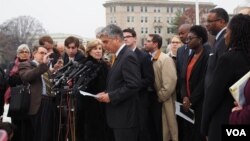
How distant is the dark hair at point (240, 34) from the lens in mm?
3984

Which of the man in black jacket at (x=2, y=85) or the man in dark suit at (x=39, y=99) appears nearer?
the man in dark suit at (x=39, y=99)

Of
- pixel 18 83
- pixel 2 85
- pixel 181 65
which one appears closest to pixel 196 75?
pixel 181 65

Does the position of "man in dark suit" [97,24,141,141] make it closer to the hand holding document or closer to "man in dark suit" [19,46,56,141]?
"man in dark suit" [19,46,56,141]

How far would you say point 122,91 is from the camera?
516cm

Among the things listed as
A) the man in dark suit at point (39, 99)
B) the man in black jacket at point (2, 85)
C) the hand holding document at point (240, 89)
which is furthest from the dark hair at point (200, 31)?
the man in black jacket at point (2, 85)

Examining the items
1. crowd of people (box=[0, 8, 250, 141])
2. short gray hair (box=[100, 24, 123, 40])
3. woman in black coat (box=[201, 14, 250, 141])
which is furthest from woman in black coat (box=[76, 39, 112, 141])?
woman in black coat (box=[201, 14, 250, 141])

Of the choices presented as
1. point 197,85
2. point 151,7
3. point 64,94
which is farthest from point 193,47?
point 151,7

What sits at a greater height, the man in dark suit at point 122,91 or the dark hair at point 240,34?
the dark hair at point 240,34

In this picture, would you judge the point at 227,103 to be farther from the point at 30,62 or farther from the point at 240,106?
the point at 30,62

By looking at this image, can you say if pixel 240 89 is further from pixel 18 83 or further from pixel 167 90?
pixel 18 83

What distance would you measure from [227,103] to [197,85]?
5.97 feet

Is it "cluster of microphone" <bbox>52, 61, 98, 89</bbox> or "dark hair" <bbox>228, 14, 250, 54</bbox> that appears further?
"cluster of microphone" <bbox>52, 61, 98, 89</bbox>

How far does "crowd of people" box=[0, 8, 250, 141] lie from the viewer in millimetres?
5320

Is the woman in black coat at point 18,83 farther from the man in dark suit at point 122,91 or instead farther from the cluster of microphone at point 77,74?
the man in dark suit at point 122,91
